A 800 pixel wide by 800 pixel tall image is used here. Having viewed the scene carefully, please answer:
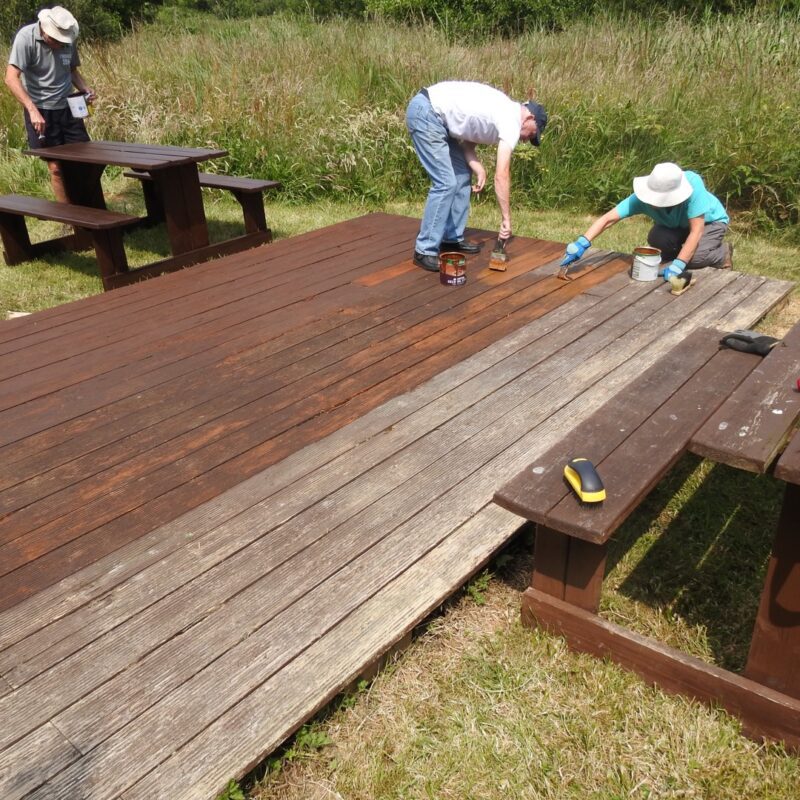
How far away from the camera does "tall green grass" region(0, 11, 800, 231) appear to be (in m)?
6.52

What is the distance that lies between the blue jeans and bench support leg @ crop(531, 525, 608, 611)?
123 inches

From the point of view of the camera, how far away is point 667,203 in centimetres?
415

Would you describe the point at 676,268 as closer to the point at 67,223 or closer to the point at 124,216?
the point at 124,216

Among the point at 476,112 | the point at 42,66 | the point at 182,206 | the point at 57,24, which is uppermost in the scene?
the point at 57,24

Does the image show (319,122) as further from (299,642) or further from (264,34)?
(299,642)

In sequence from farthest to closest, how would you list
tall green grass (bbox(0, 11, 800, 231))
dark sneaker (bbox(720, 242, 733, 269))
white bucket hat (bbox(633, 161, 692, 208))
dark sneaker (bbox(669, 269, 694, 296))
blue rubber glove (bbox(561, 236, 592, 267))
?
tall green grass (bbox(0, 11, 800, 231)) → dark sneaker (bbox(720, 242, 733, 269)) → blue rubber glove (bbox(561, 236, 592, 267)) → dark sneaker (bbox(669, 269, 694, 296)) → white bucket hat (bbox(633, 161, 692, 208))

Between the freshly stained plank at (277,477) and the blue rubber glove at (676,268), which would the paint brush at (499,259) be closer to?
the freshly stained plank at (277,477)

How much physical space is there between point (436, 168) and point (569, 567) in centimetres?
326

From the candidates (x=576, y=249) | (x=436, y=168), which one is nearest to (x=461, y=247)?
(x=436, y=168)

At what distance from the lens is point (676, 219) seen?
459 centimetres

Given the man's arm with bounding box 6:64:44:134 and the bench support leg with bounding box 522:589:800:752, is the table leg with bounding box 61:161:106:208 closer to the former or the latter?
the man's arm with bounding box 6:64:44:134

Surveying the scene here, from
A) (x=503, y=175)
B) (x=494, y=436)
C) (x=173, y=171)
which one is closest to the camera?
(x=494, y=436)

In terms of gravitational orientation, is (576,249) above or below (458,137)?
below

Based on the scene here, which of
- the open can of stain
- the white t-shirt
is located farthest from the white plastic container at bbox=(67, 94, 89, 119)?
the open can of stain
